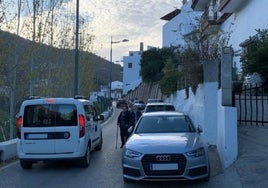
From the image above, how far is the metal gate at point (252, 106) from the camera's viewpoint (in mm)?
15826

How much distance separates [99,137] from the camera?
1630 cm

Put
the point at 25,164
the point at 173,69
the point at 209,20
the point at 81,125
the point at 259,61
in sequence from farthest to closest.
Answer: the point at 173,69
the point at 209,20
the point at 259,61
the point at 25,164
the point at 81,125

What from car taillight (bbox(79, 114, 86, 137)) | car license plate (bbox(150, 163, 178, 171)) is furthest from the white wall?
car taillight (bbox(79, 114, 86, 137))

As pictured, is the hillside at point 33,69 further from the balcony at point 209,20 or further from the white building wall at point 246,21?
the white building wall at point 246,21

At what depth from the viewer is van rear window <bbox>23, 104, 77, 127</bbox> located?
483 inches

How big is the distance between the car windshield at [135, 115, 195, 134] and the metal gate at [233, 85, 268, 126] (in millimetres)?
4895

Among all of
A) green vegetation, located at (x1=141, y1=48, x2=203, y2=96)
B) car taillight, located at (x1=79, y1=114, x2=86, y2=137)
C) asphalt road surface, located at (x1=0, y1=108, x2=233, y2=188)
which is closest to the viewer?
asphalt road surface, located at (x1=0, y1=108, x2=233, y2=188)

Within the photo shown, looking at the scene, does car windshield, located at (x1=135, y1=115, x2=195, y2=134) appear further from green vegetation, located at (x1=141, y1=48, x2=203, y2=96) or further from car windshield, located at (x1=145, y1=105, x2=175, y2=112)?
car windshield, located at (x1=145, y1=105, x2=175, y2=112)

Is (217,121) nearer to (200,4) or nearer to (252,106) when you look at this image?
(252,106)

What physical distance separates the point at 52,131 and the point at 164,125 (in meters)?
2.94

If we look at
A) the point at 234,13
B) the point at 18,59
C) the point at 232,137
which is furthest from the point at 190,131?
the point at 234,13

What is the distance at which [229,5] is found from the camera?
30641 millimetres

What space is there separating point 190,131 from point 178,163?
1.95 metres

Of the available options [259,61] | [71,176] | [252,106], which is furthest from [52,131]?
[259,61]
